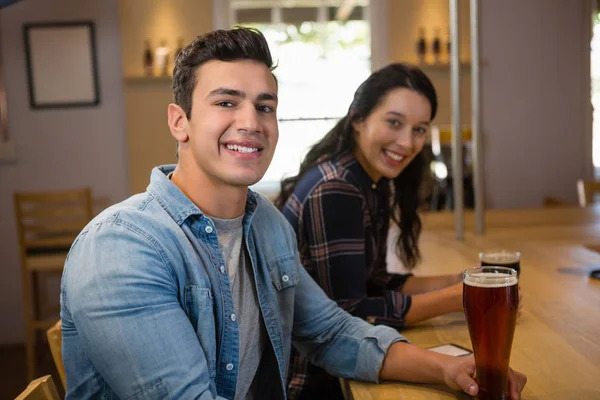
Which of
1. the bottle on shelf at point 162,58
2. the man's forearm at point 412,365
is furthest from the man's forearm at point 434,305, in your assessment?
the bottle on shelf at point 162,58

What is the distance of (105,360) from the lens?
958 mm

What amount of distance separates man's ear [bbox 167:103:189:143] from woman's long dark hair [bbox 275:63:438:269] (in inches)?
25.1

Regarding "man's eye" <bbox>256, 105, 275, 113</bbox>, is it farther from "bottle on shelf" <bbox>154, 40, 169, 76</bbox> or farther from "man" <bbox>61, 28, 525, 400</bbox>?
"bottle on shelf" <bbox>154, 40, 169, 76</bbox>

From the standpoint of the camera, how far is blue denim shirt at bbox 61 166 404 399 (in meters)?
0.95

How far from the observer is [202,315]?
3.54 ft

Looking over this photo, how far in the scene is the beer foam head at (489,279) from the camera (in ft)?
3.32

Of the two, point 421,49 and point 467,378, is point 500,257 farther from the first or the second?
point 421,49

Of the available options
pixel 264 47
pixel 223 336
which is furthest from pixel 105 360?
pixel 264 47

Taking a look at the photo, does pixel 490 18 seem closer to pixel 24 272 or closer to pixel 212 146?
pixel 24 272

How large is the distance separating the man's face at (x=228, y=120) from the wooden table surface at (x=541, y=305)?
445 millimetres

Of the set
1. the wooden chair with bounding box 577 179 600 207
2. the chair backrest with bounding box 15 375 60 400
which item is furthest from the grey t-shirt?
the wooden chair with bounding box 577 179 600 207

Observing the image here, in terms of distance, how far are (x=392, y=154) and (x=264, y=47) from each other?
26.5 inches

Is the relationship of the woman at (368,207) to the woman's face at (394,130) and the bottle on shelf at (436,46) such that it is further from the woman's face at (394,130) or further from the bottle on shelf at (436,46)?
the bottle on shelf at (436,46)

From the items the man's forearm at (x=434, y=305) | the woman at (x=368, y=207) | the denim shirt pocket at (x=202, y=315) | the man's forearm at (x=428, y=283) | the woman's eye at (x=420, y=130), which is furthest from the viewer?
the woman's eye at (x=420, y=130)
